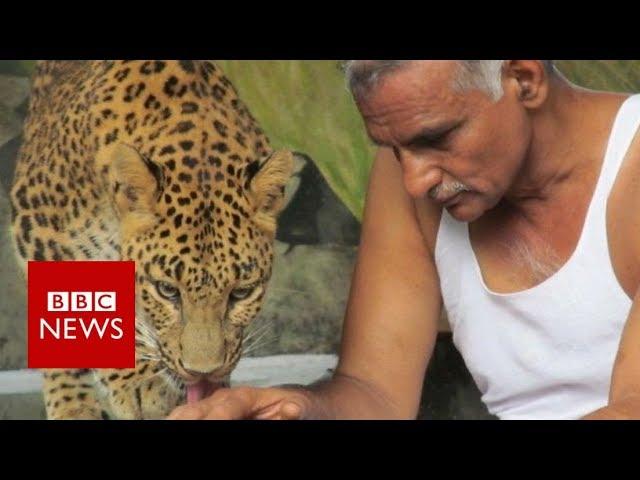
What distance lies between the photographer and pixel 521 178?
7.63 ft

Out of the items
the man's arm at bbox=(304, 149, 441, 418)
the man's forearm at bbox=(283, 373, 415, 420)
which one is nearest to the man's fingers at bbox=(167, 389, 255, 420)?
the man's forearm at bbox=(283, 373, 415, 420)

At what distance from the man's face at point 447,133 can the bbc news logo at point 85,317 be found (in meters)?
0.70

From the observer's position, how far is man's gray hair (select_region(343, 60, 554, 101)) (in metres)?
2.17

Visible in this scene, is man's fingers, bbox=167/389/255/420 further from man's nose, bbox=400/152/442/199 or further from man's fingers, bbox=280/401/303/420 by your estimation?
man's nose, bbox=400/152/442/199

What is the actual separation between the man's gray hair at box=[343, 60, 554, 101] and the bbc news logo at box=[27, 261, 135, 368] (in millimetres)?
695

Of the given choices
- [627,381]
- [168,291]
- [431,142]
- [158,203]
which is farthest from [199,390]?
[627,381]

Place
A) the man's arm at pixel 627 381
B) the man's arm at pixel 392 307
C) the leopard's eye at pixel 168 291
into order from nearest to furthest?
1. the man's arm at pixel 627 381
2. the man's arm at pixel 392 307
3. the leopard's eye at pixel 168 291

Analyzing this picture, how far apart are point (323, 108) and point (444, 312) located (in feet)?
1.63

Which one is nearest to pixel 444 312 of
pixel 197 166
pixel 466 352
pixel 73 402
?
pixel 466 352

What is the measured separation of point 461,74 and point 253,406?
651 mm

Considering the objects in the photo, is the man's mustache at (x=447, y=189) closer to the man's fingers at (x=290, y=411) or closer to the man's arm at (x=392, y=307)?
the man's arm at (x=392, y=307)

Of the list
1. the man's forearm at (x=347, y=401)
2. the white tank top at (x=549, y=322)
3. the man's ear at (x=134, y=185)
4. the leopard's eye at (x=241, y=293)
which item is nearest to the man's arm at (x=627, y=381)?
the white tank top at (x=549, y=322)

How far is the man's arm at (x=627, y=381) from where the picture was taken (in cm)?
186

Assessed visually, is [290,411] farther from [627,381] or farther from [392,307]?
[627,381]
